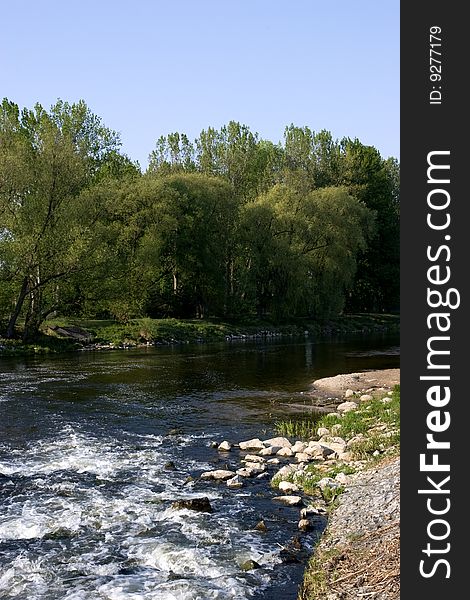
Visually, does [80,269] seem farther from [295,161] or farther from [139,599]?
[295,161]

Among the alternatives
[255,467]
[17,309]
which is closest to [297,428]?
[255,467]

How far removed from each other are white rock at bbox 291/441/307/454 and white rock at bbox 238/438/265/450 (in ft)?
3.27

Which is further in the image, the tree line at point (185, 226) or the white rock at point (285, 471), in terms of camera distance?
the tree line at point (185, 226)

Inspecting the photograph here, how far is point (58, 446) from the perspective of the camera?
19297 millimetres

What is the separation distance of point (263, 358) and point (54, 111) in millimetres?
25128

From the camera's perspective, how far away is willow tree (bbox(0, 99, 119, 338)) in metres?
44.2

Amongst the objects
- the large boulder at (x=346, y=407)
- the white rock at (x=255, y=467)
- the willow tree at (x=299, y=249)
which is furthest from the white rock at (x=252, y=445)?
the willow tree at (x=299, y=249)

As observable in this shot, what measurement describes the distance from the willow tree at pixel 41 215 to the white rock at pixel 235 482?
106 ft

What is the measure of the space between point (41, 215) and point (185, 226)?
19895 mm

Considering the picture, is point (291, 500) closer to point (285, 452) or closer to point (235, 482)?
point (235, 482)

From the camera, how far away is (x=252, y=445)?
19125 mm

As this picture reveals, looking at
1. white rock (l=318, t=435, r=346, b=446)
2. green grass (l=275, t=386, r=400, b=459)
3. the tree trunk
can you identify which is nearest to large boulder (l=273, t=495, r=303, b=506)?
green grass (l=275, t=386, r=400, b=459)

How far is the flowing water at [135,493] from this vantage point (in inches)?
416

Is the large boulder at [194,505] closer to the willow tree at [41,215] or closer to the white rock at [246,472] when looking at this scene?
the white rock at [246,472]
